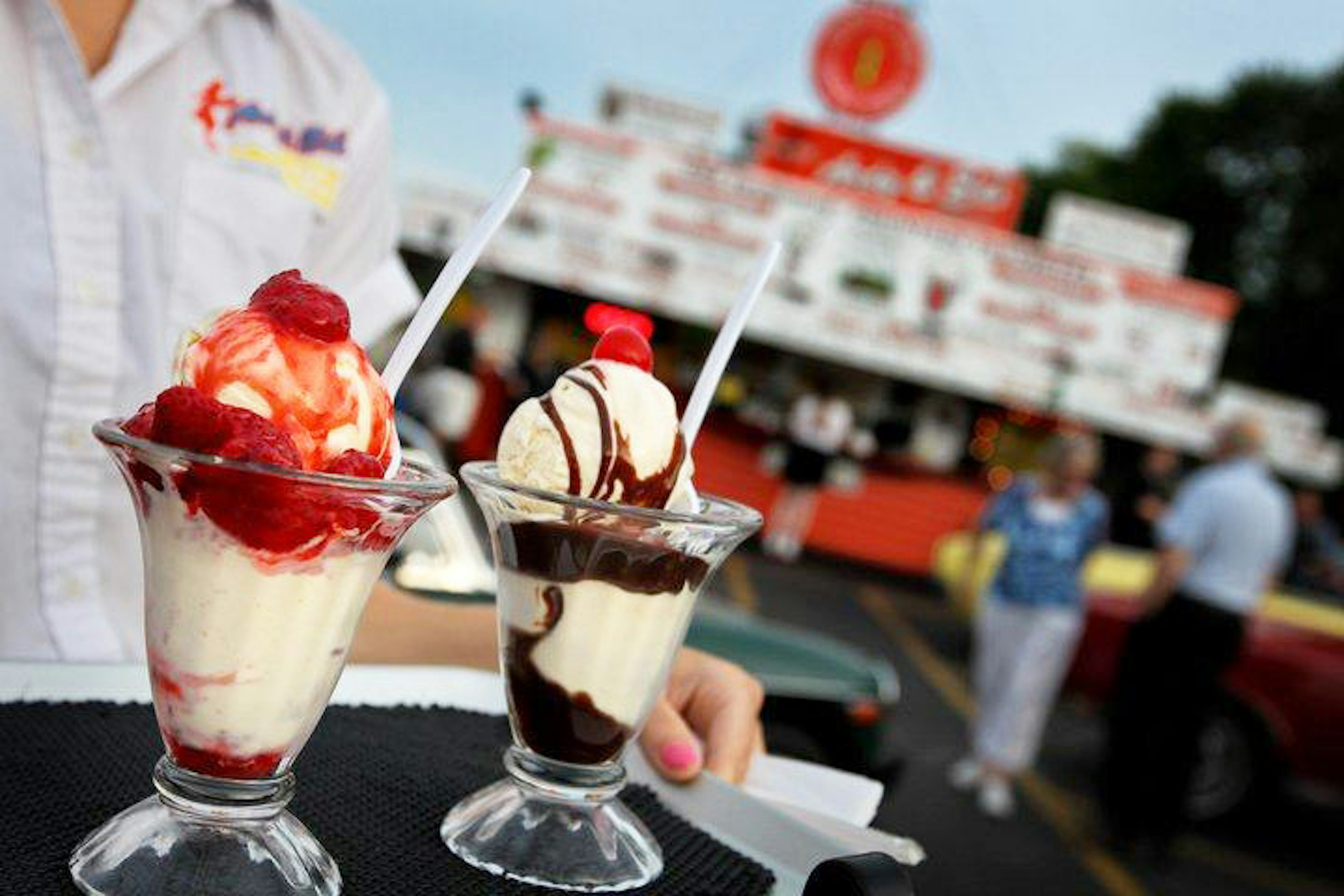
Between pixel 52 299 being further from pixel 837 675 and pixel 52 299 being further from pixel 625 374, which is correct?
pixel 837 675

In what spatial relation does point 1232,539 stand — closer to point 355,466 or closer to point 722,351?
point 722,351

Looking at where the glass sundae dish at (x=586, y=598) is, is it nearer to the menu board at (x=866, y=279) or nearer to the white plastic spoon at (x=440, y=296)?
the white plastic spoon at (x=440, y=296)

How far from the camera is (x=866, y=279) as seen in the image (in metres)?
13.6

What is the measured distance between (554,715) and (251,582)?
0.32m

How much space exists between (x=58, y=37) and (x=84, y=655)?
26.9 inches

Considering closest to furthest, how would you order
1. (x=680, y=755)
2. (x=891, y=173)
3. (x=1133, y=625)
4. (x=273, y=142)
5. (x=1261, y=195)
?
(x=680, y=755) → (x=273, y=142) → (x=1133, y=625) → (x=891, y=173) → (x=1261, y=195)

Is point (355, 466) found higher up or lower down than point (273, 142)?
lower down

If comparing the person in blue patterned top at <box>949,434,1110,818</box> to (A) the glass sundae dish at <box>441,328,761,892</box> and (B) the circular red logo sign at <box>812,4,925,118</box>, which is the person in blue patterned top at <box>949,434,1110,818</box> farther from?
(B) the circular red logo sign at <box>812,4,925,118</box>

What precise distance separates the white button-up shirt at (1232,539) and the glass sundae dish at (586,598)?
4432mm

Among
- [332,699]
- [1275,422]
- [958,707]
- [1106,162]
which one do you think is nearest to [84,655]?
[332,699]

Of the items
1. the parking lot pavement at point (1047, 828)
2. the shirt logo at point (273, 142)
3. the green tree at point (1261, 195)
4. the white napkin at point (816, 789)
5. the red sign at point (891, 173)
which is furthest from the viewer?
the green tree at point (1261, 195)

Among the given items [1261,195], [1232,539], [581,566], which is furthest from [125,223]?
[1261,195]

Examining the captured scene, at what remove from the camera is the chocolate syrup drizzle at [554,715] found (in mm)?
1079

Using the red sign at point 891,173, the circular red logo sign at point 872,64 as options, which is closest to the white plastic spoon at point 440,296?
the red sign at point 891,173
